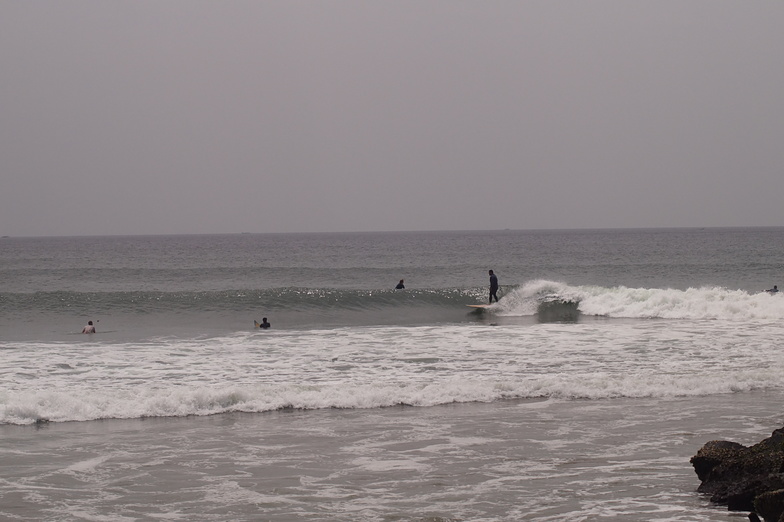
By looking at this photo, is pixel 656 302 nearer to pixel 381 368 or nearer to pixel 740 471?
→ pixel 381 368

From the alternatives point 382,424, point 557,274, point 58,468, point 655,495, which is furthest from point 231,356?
point 557,274

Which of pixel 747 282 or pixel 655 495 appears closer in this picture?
pixel 655 495

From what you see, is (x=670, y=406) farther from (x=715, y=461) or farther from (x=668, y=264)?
(x=668, y=264)

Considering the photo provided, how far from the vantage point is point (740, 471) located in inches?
313

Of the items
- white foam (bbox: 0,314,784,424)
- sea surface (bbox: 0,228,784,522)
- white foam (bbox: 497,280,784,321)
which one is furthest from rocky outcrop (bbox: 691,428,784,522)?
white foam (bbox: 497,280,784,321)

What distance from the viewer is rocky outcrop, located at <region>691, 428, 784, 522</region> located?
7477mm

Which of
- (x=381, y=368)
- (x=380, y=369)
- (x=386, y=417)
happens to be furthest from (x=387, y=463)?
(x=381, y=368)

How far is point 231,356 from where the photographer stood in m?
18.5

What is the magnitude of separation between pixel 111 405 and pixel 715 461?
31.8ft

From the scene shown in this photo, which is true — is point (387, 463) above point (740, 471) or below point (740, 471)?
below

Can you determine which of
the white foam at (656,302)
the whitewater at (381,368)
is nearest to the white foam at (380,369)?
the whitewater at (381,368)

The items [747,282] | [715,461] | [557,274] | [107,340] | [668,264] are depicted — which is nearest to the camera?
[715,461]

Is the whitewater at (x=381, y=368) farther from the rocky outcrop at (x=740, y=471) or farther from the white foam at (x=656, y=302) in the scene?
the rocky outcrop at (x=740, y=471)

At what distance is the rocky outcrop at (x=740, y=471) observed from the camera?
7.48 m
